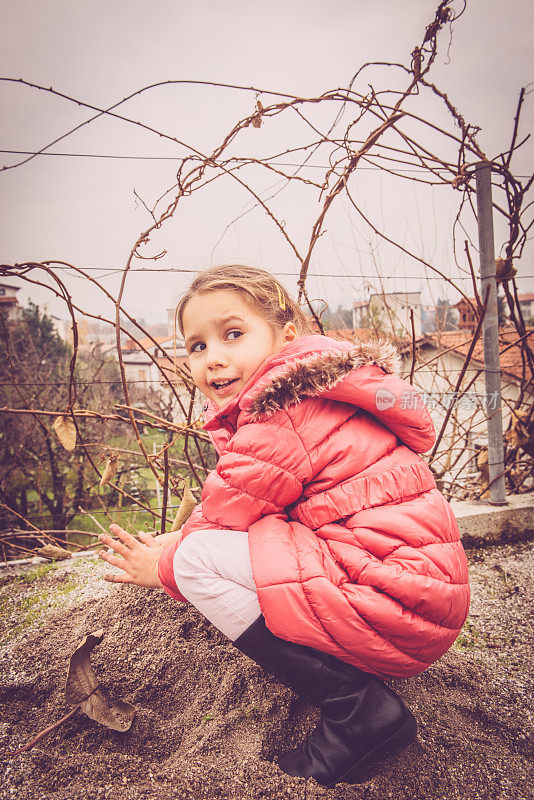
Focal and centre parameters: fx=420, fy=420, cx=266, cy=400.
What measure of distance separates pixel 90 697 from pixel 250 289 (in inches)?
47.6

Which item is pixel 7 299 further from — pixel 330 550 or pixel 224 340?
pixel 330 550

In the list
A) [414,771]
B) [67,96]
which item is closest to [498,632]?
[414,771]

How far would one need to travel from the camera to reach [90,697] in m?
1.11

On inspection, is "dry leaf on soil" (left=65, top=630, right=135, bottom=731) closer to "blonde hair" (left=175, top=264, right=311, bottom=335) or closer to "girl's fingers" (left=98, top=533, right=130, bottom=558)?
"girl's fingers" (left=98, top=533, right=130, bottom=558)

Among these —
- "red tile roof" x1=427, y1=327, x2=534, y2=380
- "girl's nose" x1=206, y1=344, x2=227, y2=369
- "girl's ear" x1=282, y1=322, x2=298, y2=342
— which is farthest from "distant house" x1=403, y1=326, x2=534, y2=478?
"girl's nose" x1=206, y1=344, x2=227, y2=369

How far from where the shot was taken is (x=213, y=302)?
48.5 inches

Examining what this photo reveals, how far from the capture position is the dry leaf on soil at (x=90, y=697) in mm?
1089

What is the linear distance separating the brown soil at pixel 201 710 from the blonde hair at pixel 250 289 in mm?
1021

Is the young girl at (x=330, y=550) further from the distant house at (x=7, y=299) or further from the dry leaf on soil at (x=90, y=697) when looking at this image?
the distant house at (x=7, y=299)

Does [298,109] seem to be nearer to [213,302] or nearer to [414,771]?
[213,302]

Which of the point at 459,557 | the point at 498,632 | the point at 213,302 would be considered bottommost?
the point at 498,632

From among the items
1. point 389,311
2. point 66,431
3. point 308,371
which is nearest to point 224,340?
point 308,371

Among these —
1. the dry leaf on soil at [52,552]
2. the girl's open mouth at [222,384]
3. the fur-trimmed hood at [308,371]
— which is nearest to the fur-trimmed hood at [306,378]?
the fur-trimmed hood at [308,371]

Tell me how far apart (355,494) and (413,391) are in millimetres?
299
